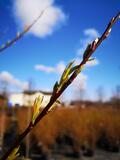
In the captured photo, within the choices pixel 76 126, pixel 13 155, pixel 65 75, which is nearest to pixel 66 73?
pixel 65 75

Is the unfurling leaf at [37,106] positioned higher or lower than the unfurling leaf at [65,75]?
lower

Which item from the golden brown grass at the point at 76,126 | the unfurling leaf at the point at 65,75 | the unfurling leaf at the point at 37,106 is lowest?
the unfurling leaf at the point at 37,106

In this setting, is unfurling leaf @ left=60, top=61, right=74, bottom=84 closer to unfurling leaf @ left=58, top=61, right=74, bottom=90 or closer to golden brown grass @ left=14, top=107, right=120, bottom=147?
unfurling leaf @ left=58, top=61, right=74, bottom=90

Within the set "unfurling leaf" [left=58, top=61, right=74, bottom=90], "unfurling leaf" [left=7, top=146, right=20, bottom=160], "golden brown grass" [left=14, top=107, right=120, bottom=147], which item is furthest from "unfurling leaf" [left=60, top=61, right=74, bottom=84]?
"golden brown grass" [left=14, top=107, right=120, bottom=147]

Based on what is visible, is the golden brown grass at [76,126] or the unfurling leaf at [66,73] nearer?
the unfurling leaf at [66,73]

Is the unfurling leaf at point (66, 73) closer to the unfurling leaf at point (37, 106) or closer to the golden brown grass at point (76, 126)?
the unfurling leaf at point (37, 106)

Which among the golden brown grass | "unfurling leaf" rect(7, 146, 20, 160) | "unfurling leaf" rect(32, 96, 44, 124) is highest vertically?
the golden brown grass

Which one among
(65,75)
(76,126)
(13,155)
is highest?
(76,126)

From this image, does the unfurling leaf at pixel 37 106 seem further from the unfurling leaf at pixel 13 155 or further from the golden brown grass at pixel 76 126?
the golden brown grass at pixel 76 126

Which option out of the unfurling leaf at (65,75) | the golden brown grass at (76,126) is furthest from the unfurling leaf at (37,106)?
the golden brown grass at (76,126)

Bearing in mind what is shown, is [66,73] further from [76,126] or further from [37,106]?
[76,126]

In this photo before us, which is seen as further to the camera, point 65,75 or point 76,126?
point 76,126
